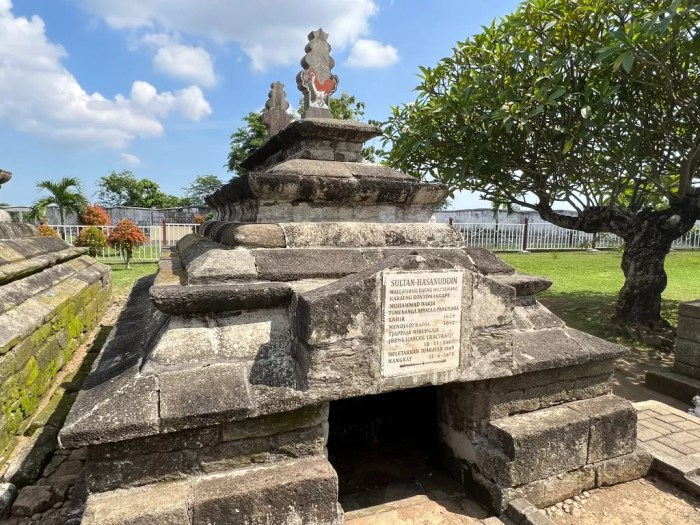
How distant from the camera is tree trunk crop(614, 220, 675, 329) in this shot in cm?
746

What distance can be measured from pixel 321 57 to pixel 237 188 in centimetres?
142

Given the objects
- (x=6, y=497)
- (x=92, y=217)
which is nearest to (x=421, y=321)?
(x=6, y=497)

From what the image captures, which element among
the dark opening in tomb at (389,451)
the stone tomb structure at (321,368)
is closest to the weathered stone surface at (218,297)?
the stone tomb structure at (321,368)

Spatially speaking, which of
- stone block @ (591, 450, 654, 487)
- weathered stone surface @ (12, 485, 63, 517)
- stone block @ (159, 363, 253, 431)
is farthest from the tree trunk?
weathered stone surface @ (12, 485, 63, 517)

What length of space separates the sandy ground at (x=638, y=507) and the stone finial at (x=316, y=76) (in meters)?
3.49

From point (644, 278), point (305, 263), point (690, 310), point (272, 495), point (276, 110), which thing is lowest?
point (272, 495)

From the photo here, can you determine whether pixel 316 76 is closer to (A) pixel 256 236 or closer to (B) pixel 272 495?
(A) pixel 256 236

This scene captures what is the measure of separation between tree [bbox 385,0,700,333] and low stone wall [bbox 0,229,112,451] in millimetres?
5301

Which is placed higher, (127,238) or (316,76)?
(316,76)

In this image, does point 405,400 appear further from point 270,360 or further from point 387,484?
point 270,360

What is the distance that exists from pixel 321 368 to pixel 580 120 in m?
5.53

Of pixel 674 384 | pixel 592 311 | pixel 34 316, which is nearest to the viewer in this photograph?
pixel 34 316

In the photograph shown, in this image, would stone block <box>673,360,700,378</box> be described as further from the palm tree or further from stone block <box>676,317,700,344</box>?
the palm tree

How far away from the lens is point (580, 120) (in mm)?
6035
